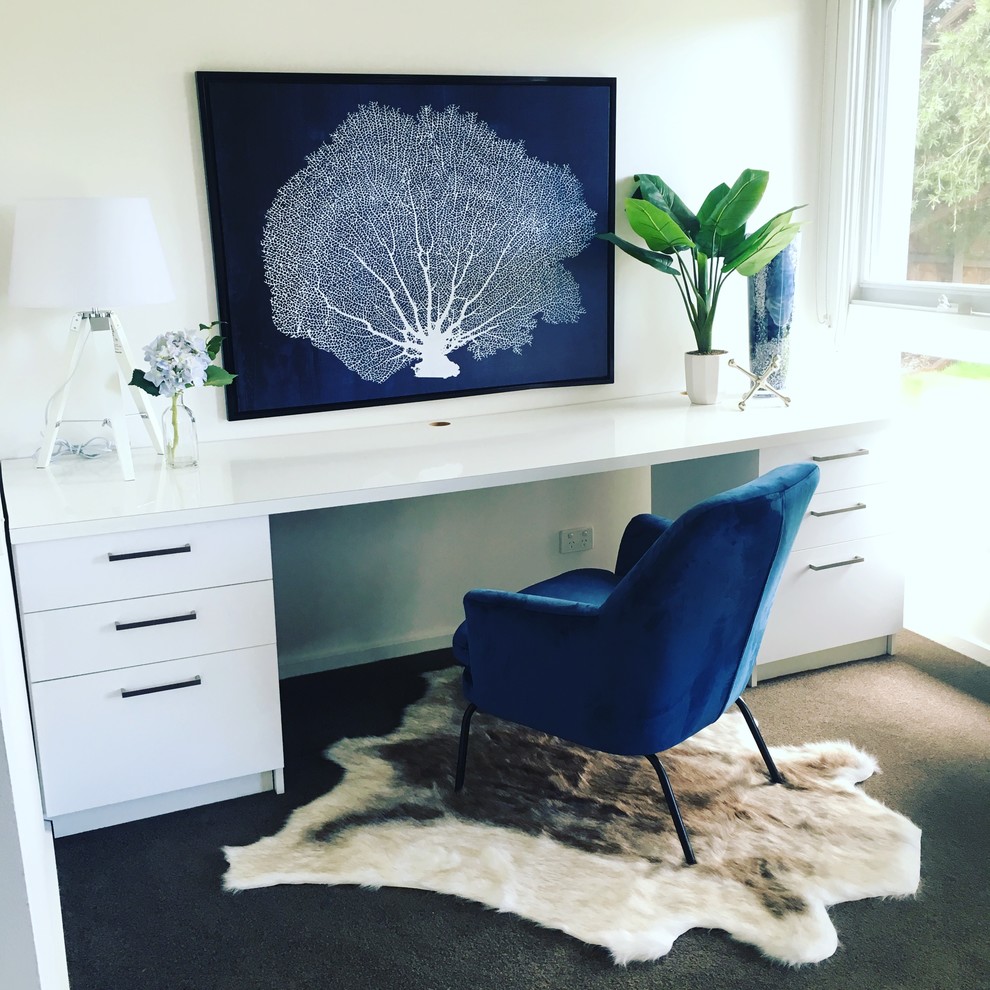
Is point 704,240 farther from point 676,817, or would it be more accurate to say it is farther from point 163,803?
point 163,803

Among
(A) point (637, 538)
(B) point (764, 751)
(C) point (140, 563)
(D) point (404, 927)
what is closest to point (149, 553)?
(C) point (140, 563)

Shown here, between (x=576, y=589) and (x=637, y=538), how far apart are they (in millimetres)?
231

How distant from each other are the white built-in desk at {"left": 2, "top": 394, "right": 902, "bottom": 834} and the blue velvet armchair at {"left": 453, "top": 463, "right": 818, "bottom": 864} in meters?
0.43

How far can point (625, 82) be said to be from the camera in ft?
10.3

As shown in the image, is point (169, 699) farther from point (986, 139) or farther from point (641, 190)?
point (986, 139)

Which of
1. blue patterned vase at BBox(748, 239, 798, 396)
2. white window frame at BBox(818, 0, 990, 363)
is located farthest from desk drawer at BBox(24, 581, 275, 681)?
white window frame at BBox(818, 0, 990, 363)

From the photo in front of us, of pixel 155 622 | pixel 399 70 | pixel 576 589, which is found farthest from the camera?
pixel 399 70

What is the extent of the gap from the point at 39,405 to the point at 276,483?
725mm

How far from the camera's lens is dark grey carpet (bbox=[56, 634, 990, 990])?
190cm

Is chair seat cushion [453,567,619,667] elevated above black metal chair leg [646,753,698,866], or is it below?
above

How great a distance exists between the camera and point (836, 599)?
3033 mm

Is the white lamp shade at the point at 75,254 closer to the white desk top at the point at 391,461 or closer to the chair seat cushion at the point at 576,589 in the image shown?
the white desk top at the point at 391,461

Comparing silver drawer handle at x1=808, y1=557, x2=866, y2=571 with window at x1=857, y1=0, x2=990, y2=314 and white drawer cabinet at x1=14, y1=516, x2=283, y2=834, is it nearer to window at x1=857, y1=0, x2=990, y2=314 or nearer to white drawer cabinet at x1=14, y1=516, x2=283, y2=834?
window at x1=857, y1=0, x2=990, y2=314

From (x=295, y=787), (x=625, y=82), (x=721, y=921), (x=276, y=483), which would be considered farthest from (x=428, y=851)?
(x=625, y=82)
